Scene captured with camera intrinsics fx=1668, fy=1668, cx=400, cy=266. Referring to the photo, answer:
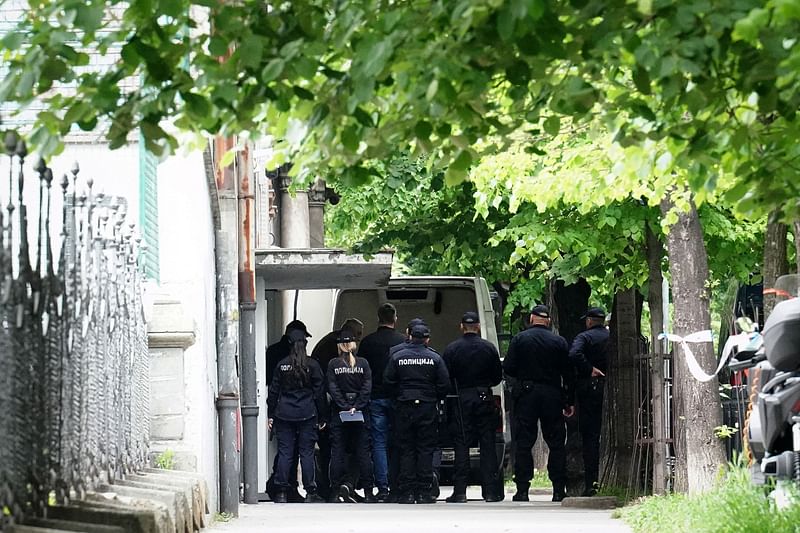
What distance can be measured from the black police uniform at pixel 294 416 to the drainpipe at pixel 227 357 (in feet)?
5.55

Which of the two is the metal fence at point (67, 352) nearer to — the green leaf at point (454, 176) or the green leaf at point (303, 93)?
the green leaf at point (303, 93)

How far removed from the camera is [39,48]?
618cm

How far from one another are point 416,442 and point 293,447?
53.5 inches

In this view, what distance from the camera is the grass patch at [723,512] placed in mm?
9070

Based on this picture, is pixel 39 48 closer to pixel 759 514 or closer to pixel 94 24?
pixel 94 24

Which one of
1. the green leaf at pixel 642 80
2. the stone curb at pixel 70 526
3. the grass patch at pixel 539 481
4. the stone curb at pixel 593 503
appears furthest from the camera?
the grass patch at pixel 539 481

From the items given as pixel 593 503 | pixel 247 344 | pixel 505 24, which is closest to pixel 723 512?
pixel 505 24

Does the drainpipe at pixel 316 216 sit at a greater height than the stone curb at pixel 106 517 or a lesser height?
greater

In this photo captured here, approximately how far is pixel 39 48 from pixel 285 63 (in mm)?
924

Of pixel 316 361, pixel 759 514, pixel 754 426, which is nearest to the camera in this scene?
pixel 759 514

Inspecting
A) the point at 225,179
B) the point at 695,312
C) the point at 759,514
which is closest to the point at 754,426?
the point at 759,514

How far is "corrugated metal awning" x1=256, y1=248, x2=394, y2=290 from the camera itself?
17.6 metres

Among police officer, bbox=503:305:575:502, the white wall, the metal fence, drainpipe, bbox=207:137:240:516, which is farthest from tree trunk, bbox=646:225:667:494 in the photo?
the metal fence

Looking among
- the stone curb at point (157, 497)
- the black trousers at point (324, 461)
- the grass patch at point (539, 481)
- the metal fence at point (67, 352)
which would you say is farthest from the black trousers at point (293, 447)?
the stone curb at point (157, 497)
